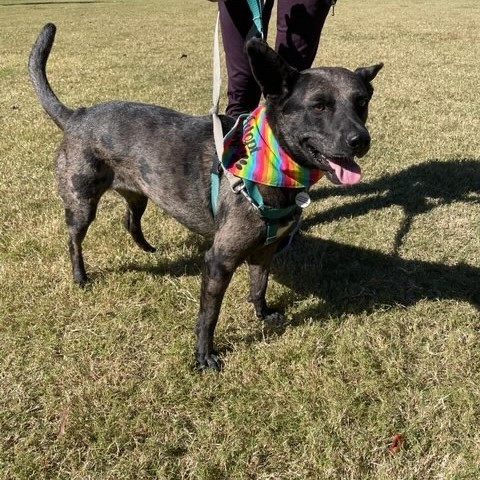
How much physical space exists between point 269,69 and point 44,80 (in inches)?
70.0

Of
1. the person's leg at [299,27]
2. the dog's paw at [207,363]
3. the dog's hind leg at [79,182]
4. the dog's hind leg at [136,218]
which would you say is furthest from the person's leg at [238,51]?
the dog's paw at [207,363]

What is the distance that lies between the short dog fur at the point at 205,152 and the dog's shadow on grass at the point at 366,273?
48cm

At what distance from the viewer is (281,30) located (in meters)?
3.61

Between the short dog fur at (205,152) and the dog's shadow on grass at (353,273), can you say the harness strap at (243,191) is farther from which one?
the dog's shadow on grass at (353,273)

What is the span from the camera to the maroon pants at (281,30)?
11.4 feet

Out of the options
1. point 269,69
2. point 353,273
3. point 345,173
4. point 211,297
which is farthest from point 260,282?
point 269,69

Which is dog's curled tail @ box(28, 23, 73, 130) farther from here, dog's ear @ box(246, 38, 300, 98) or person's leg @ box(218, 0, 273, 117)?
dog's ear @ box(246, 38, 300, 98)

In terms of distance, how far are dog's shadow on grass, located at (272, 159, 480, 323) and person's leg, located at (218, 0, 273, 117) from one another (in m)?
1.18

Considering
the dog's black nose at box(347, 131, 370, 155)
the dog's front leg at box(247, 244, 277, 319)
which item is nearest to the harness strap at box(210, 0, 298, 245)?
the dog's front leg at box(247, 244, 277, 319)

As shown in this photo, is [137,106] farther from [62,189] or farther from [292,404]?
[292,404]

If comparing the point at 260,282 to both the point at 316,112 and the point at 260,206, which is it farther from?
the point at 316,112

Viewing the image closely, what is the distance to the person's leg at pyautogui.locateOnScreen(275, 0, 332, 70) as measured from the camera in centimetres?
346

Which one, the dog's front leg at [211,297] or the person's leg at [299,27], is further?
the person's leg at [299,27]

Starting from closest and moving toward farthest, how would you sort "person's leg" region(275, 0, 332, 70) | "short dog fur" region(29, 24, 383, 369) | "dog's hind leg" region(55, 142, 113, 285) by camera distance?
"short dog fur" region(29, 24, 383, 369)
"dog's hind leg" region(55, 142, 113, 285)
"person's leg" region(275, 0, 332, 70)
